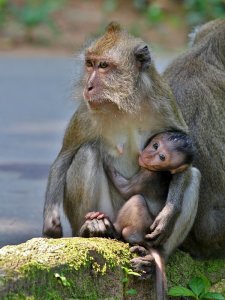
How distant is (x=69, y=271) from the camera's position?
6340 millimetres

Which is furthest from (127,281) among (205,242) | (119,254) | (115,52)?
(115,52)

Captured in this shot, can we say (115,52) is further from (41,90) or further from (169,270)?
(41,90)

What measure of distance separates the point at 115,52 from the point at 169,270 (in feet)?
5.23

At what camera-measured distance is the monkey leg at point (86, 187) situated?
7172 mm

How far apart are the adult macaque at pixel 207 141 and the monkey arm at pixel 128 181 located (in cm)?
56

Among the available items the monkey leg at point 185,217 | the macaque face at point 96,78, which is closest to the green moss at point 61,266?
the monkey leg at point 185,217

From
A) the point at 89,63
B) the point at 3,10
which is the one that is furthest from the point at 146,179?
the point at 3,10

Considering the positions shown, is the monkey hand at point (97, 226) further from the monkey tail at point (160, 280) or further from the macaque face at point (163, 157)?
the macaque face at point (163, 157)

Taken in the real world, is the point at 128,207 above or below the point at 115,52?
below

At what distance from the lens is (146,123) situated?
23.9ft

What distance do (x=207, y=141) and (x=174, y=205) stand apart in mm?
Answer: 809

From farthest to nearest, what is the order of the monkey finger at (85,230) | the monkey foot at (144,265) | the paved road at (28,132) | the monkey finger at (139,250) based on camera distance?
the paved road at (28,132)
the monkey finger at (85,230)
the monkey finger at (139,250)
the monkey foot at (144,265)

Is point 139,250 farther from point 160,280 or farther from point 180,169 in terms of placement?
point 180,169

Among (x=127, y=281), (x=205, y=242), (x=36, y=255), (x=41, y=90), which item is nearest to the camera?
(x=36, y=255)
